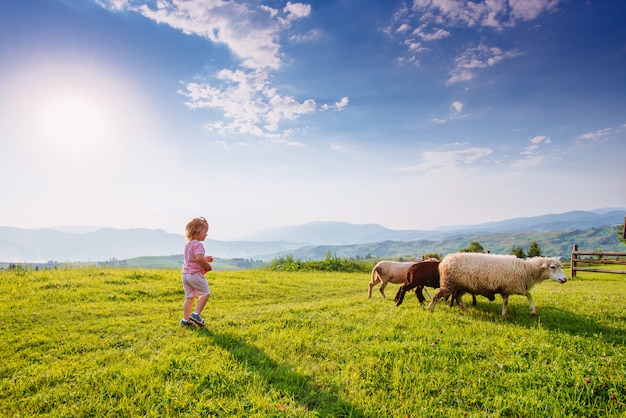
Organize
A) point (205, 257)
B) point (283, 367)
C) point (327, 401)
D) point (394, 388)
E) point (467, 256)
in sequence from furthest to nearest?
point (467, 256) < point (205, 257) < point (283, 367) < point (394, 388) < point (327, 401)

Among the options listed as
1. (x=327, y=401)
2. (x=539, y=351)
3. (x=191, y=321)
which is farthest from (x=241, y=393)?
(x=539, y=351)

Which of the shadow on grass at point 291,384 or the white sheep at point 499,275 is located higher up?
the white sheep at point 499,275

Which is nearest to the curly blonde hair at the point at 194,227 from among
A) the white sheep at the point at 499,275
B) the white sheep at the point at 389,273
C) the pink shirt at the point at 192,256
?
the pink shirt at the point at 192,256

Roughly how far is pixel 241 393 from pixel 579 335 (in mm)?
7146

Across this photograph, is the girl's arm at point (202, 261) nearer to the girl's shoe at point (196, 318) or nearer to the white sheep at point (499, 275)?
the girl's shoe at point (196, 318)

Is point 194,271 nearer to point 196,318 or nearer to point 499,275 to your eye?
point 196,318

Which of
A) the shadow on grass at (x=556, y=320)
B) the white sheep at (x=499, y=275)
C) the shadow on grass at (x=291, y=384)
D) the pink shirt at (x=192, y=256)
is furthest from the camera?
the white sheep at (x=499, y=275)

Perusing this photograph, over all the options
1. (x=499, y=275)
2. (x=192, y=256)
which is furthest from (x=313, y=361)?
(x=499, y=275)

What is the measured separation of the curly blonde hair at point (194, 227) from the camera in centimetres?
736

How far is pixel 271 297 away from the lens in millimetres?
12500

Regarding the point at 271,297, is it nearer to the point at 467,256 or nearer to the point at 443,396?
the point at 467,256

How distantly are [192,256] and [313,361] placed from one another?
3702mm

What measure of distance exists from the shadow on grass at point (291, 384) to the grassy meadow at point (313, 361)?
20mm

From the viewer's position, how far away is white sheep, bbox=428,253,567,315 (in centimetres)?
859
